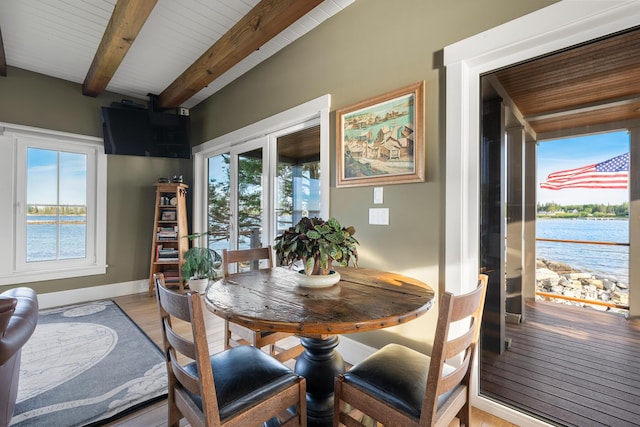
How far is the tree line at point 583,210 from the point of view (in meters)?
1.43

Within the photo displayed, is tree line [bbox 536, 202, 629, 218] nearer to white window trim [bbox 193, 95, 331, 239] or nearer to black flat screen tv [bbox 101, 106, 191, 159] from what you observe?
white window trim [bbox 193, 95, 331, 239]

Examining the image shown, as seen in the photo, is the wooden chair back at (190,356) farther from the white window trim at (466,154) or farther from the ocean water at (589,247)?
the ocean water at (589,247)

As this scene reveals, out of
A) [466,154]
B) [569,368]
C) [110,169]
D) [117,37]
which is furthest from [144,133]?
[569,368]

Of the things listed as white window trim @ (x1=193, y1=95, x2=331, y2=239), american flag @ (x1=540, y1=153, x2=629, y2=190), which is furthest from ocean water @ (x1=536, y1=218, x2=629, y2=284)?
white window trim @ (x1=193, y1=95, x2=331, y2=239)

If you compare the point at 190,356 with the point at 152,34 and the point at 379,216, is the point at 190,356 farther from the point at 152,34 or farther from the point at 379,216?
the point at 152,34

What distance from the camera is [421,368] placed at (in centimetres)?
123

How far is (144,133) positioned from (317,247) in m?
3.81

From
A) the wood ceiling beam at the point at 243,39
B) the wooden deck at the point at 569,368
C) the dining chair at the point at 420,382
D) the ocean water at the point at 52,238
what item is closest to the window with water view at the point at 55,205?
the ocean water at the point at 52,238

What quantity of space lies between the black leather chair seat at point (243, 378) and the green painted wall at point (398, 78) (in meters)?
1.10

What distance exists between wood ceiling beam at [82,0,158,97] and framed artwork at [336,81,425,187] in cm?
169

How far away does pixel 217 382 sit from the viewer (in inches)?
44.4

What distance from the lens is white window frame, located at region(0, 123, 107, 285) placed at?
334 cm

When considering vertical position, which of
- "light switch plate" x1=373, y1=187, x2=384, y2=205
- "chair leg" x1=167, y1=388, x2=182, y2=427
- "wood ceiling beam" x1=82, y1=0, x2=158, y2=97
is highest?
"wood ceiling beam" x1=82, y1=0, x2=158, y2=97

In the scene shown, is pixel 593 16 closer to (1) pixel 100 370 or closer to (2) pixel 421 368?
(2) pixel 421 368
